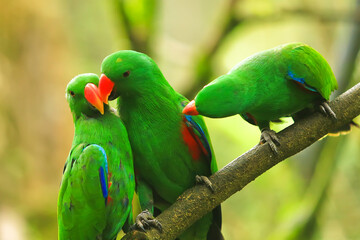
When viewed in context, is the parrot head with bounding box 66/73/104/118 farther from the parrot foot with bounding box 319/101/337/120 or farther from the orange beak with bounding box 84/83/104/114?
the parrot foot with bounding box 319/101/337/120

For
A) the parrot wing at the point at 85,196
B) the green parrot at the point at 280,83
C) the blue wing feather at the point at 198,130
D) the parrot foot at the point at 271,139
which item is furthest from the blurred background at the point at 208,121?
the parrot wing at the point at 85,196

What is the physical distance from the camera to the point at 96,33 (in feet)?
38.2

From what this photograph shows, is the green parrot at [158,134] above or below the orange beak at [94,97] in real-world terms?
below

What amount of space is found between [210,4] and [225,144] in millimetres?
4759

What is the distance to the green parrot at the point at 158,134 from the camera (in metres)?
3.36

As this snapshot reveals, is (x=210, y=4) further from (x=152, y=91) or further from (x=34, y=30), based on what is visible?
(x=152, y=91)

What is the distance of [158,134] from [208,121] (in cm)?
538

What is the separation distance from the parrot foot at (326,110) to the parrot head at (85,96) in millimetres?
1611

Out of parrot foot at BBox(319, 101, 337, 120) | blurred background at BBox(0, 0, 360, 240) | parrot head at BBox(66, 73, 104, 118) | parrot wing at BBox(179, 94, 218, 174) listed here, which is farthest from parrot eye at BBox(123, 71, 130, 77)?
blurred background at BBox(0, 0, 360, 240)

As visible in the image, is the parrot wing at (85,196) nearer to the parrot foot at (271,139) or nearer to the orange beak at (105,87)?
the orange beak at (105,87)

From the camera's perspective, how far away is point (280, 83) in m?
3.38

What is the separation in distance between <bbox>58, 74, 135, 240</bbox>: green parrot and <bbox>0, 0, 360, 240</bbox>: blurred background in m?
3.00

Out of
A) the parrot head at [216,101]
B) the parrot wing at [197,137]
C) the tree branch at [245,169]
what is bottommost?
the tree branch at [245,169]

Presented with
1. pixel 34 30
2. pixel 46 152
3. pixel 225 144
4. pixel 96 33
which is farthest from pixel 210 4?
pixel 46 152
